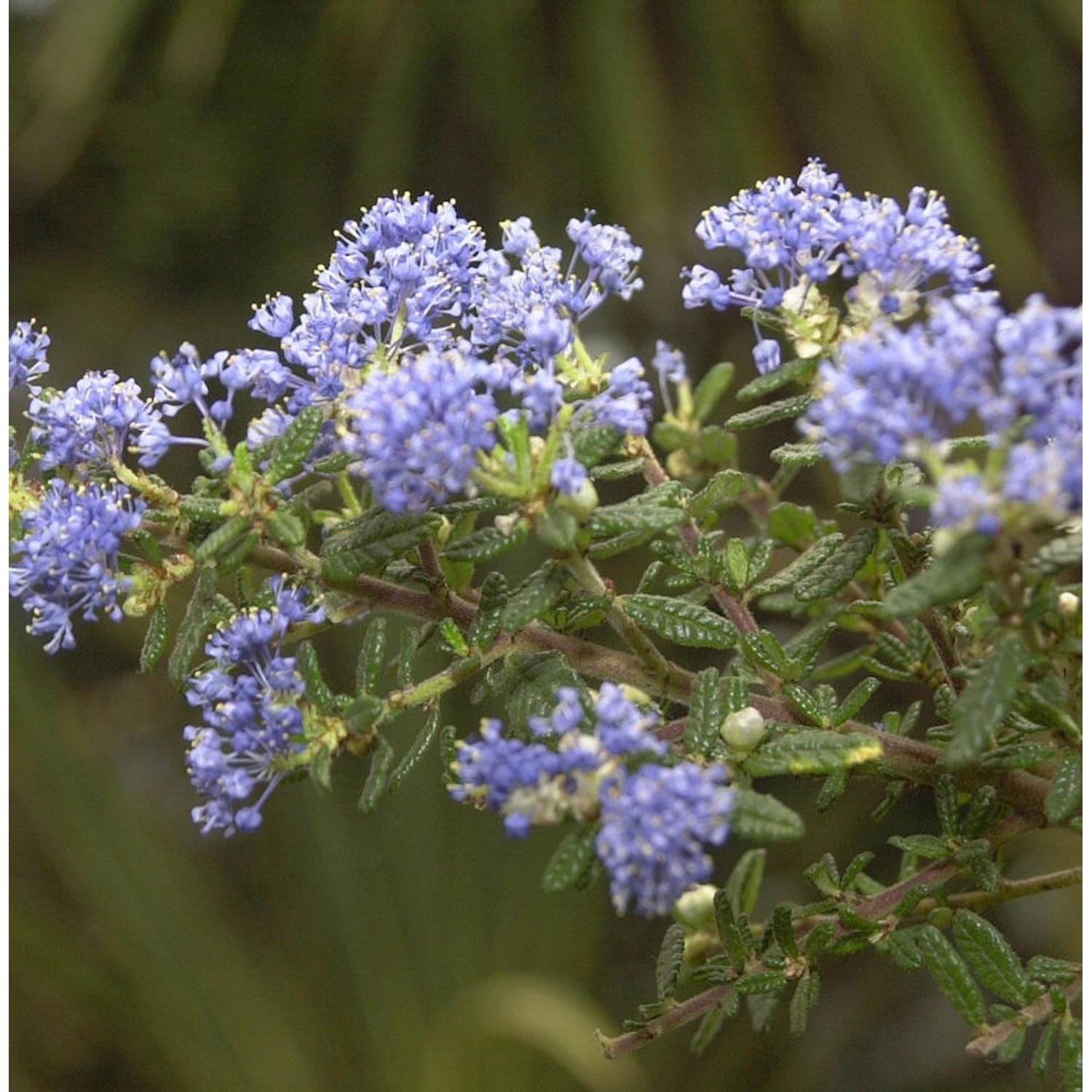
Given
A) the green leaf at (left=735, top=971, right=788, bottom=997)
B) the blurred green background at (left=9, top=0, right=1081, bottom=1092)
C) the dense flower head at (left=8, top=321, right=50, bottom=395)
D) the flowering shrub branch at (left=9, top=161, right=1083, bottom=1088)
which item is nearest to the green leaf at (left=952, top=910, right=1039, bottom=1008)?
the flowering shrub branch at (left=9, top=161, right=1083, bottom=1088)

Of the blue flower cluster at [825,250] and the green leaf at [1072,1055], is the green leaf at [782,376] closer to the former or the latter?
the blue flower cluster at [825,250]

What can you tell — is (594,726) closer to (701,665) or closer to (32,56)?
(701,665)

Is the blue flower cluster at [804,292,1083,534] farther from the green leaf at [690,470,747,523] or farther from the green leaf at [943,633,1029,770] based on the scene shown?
the green leaf at [690,470,747,523]

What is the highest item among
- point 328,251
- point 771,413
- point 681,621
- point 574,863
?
point 328,251

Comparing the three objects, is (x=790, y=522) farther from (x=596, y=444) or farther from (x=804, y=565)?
(x=596, y=444)

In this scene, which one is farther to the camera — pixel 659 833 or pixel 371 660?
pixel 371 660

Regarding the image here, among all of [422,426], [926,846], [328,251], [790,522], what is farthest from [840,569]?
[328,251]

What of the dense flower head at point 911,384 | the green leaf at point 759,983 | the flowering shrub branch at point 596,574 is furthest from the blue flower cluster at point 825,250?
the green leaf at point 759,983
